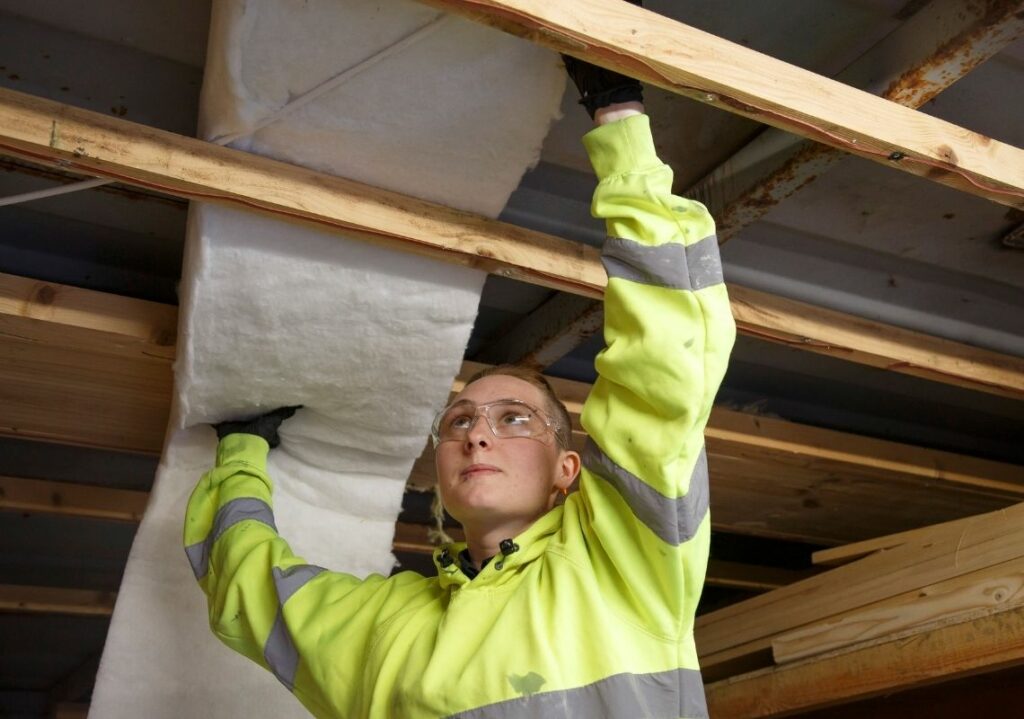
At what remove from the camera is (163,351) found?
6.05 ft

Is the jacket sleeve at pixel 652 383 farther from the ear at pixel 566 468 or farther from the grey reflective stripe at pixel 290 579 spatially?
the grey reflective stripe at pixel 290 579

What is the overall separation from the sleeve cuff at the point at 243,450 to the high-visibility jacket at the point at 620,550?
0.56 meters

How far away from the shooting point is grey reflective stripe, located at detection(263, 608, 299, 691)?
4.77 feet

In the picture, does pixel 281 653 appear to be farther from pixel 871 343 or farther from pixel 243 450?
pixel 871 343

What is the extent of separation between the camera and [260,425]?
1812 millimetres

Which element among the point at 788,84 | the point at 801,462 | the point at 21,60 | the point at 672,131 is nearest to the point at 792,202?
the point at 672,131

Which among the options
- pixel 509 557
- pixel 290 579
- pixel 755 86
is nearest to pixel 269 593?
pixel 290 579

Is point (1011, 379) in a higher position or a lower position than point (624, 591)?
higher

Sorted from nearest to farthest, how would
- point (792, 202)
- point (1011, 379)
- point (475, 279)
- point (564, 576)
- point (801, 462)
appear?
1. point (564, 576)
2. point (475, 279)
3. point (792, 202)
4. point (1011, 379)
5. point (801, 462)

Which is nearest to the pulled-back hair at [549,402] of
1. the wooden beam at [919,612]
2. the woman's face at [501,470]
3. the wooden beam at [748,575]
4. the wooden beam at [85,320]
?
the woman's face at [501,470]

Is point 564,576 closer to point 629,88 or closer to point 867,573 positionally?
point 629,88

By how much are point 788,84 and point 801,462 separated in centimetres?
143

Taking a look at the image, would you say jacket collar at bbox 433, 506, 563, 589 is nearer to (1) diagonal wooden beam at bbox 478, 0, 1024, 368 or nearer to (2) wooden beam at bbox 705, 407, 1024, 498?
(1) diagonal wooden beam at bbox 478, 0, 1024, 368

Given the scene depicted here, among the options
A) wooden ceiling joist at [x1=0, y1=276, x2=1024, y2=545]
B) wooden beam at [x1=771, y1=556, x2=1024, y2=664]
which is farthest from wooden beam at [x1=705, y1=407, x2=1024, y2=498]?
wooden beam at [x1=771, y1=556, x2=1024, y2=664]
